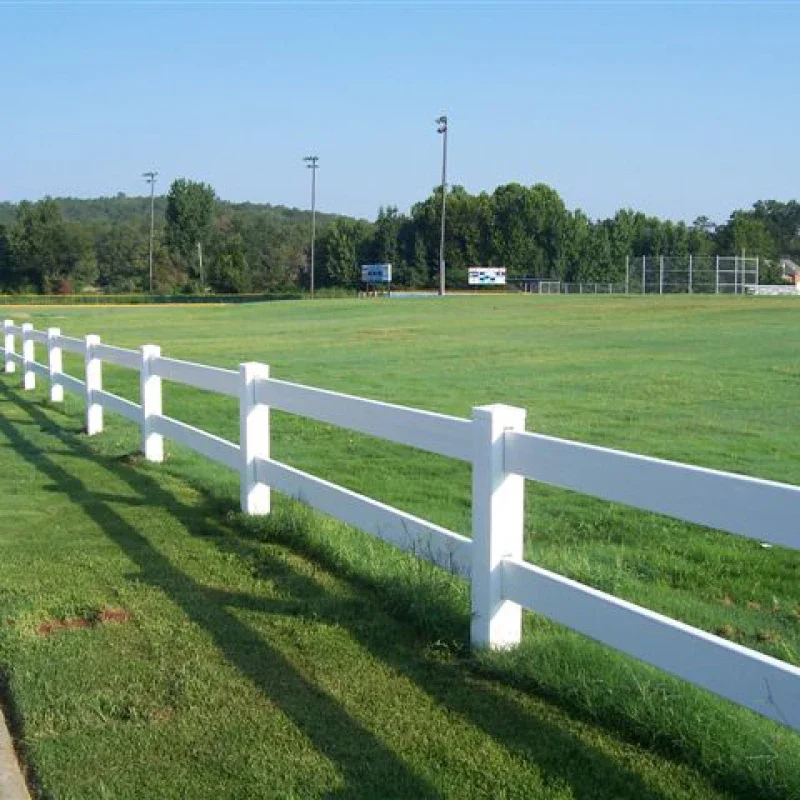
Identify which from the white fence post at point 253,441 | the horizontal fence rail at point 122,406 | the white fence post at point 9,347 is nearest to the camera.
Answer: the white fence post at point 253,441

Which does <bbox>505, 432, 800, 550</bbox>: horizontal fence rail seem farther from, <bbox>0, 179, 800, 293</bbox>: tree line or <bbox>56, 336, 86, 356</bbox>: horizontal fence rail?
<bbox>0, 179, 800, 293</bbox>: tree line

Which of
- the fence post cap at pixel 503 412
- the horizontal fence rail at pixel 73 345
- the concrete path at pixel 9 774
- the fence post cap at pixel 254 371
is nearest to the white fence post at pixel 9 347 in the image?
the horizontal fence rail at pixel 73 345

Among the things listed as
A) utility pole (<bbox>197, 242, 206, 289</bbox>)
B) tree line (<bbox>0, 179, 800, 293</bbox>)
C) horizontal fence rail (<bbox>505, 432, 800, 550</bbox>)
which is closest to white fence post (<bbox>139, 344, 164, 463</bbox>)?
horizontal fence rail (<bbox>505, 432, 800, 550</bbox>)

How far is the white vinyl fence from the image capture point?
391 centimetres

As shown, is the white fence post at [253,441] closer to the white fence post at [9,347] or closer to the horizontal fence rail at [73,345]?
the horizontal fence rail at [73,345]

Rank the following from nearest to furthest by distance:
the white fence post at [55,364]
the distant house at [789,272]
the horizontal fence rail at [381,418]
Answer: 1. the horizontal fence rail at [381,418]
2. the white fence post at [55,364]
3. the distant house at [789,272]

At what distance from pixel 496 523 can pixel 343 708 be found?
43.1 inches

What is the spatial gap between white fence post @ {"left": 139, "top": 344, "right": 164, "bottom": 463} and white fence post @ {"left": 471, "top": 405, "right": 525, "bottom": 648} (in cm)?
683

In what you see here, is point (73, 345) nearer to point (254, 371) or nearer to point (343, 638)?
point (254, 371)

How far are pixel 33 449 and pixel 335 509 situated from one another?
685 cm

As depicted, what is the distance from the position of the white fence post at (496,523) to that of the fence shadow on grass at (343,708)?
27 centimetres

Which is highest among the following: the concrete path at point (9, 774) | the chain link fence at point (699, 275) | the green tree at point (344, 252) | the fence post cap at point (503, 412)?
the green tree at point (344, 252)

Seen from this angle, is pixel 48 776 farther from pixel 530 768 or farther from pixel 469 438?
pixel 469 438

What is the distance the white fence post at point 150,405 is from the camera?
1169 centimetres
